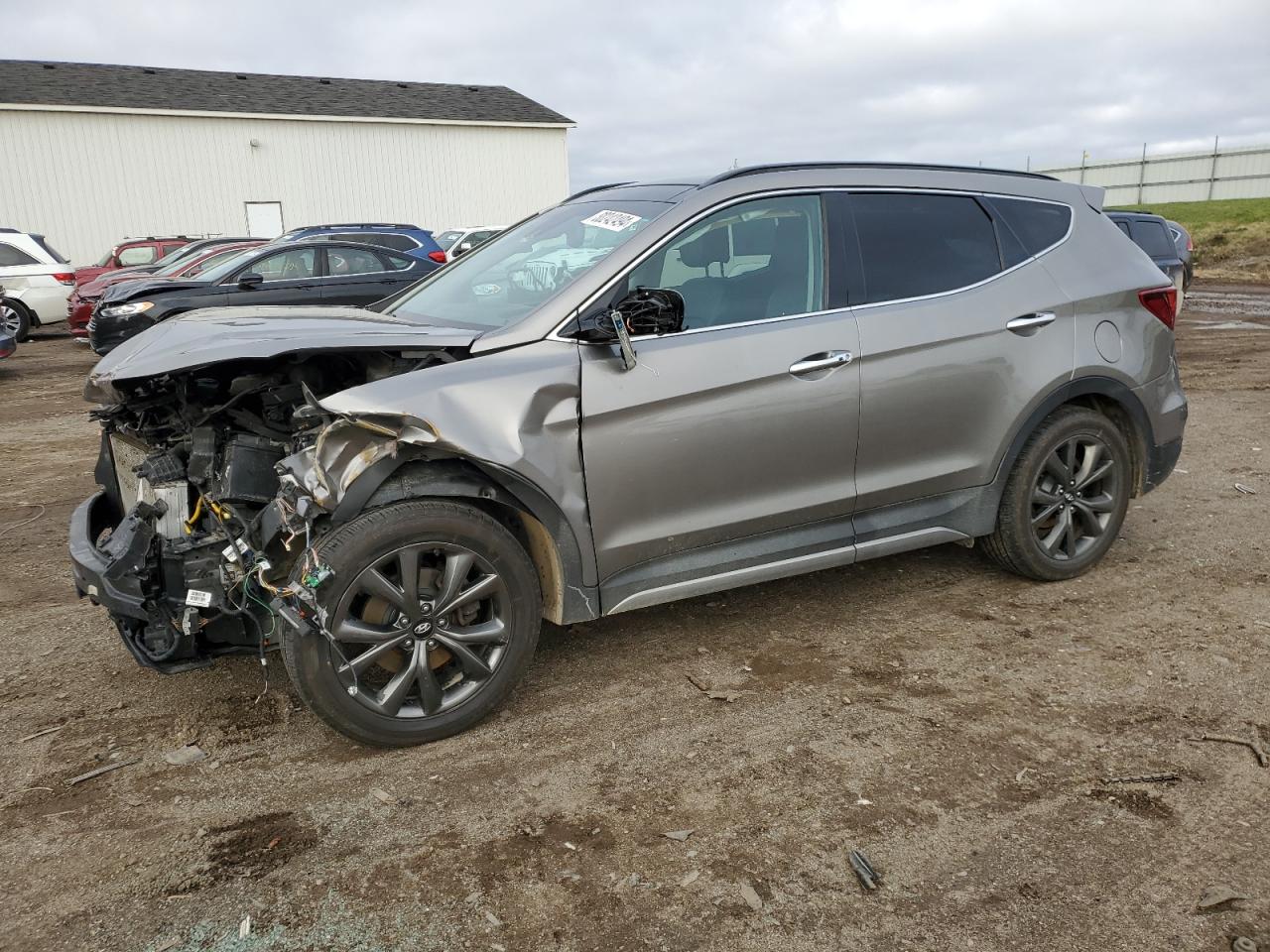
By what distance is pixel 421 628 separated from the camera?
10.8 ft

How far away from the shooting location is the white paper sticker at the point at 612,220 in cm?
387

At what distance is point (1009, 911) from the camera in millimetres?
2568

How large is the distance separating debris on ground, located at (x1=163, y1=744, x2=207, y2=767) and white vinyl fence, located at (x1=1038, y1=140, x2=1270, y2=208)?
3999cm

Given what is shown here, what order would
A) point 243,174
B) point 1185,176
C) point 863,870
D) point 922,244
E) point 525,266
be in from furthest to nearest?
point 1185,176
point 243,174
point 922,244
point 525,266
point 863,870

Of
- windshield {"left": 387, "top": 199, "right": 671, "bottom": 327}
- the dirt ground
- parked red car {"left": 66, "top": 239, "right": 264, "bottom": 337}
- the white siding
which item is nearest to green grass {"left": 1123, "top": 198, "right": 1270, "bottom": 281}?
the white siding

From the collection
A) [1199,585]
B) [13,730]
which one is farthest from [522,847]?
[1199,585]

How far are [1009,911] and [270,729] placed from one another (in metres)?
2.49

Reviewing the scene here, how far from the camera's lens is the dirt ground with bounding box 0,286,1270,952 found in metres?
2.57

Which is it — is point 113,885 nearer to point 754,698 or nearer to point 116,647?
point 116,647

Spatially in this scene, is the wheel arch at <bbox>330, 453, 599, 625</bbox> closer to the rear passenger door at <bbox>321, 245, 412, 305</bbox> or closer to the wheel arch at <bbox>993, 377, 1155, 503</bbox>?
the wheel arch at <bbox>993, 377, 1155, 503</bbox>

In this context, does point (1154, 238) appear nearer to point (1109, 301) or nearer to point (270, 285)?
point (1109, 301)

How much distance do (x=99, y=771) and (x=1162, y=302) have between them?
4.93 metres

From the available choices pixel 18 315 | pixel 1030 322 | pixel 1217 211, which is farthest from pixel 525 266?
pixel 1217 211

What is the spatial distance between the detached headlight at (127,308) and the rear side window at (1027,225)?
10.2m
